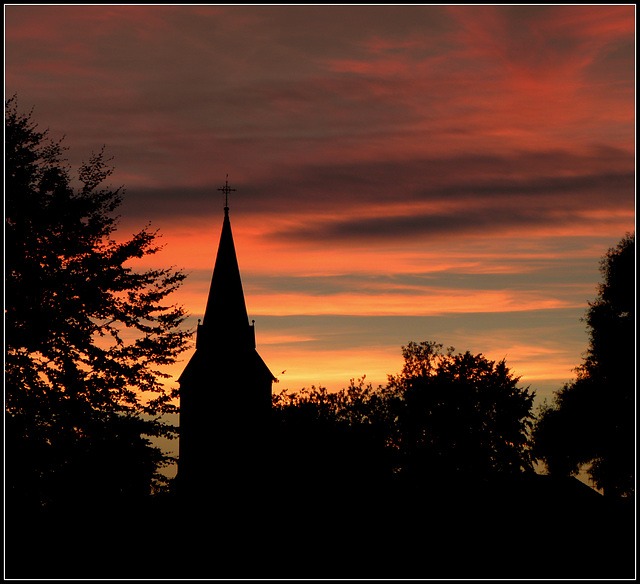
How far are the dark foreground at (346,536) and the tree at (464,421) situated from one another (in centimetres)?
1259

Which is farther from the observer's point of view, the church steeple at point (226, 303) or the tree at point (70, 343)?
the church steeple at point (226, 303)

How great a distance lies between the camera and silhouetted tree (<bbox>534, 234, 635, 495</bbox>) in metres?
42.1

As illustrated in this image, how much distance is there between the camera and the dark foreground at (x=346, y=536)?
18953 mm

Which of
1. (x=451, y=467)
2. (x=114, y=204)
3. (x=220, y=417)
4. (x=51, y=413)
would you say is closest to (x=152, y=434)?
(x=51, y=413)

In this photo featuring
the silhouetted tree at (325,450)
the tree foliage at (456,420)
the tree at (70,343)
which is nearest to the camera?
the tree at (70,343)

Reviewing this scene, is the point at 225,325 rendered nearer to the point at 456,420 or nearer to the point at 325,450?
the point at 325,450

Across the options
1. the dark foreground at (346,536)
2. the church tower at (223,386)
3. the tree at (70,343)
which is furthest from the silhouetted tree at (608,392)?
the tree at (70,343)

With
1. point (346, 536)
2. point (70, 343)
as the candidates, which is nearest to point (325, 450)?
point (346, 536)

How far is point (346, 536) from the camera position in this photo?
117 feet

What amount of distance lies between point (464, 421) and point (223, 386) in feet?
88.0

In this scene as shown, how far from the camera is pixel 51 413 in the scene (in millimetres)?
17484

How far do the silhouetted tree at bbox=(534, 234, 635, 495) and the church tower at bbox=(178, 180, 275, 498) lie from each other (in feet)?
66.1

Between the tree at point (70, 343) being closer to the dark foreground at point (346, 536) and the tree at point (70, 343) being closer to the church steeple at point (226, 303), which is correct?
the dark foreground at point (346, 536)

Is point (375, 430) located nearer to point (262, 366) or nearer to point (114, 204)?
point (262, 366)
